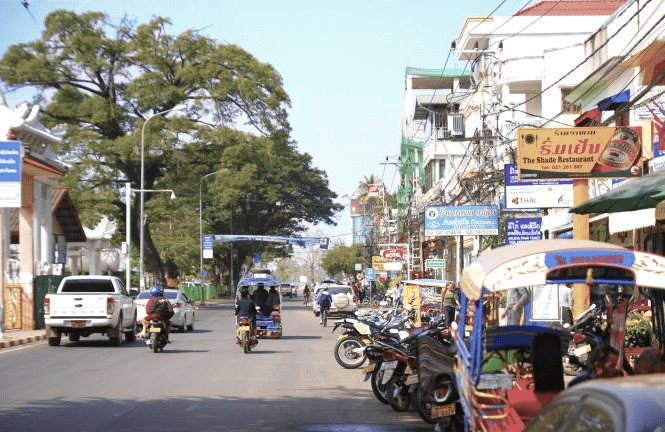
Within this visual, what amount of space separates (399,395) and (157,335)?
12658mm

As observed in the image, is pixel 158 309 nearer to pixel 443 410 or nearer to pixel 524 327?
pixel 443 410

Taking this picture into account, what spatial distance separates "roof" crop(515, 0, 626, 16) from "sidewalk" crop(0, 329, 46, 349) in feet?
107

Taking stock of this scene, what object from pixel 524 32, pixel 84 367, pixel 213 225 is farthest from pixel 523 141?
pixel 213 225

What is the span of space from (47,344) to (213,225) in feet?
181

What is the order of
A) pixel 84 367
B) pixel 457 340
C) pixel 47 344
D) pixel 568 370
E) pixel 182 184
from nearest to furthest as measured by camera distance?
pixel 457 340
pixel 568 370
pixel 84 367
pixel 47 344
pixel 182 184

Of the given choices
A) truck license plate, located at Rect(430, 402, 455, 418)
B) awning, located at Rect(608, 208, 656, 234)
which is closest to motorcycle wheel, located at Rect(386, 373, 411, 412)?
truck license plate, located at Rect(430, 402, 455, 418)

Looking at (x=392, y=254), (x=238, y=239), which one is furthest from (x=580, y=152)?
(x=238, y=239)

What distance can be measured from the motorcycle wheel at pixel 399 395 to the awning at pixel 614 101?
15803 millimetres

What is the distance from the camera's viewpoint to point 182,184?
59.1m

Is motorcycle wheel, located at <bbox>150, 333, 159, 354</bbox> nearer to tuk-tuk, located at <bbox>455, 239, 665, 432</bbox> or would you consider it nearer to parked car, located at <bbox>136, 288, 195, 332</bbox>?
parked car, located at <bbox>136, 288, 195, 332</bbox>

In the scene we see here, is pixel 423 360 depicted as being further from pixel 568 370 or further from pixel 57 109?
pixel 57 109

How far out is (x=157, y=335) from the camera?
84.5 feet

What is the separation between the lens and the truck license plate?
36.1 feet

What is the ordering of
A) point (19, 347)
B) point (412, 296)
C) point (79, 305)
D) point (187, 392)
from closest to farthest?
point (187, 392) < point (79, 305) < point (19, 347) < point (412, 296)
